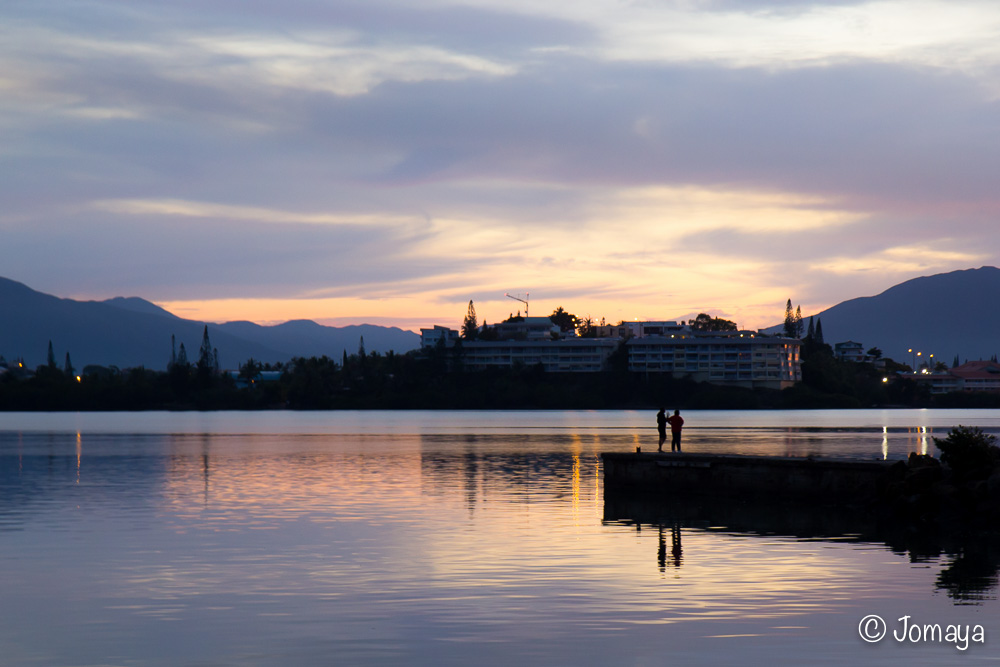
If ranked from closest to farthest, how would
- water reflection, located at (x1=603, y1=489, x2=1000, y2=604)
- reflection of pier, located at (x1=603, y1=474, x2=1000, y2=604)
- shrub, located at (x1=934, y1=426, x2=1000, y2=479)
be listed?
water reflection, located at (x1=603, y1=489, x2=1000, y2=604), reflection of pier, located at (x1=603, y1=474, x2=1000, y2=604), shrub, located at (x1=934, y1=426, x2=1000, y2=479)

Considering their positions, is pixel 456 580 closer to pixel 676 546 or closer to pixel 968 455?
pixel 676 546

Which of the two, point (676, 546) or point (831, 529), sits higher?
point (676, 546)

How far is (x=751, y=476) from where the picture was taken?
44.7 meters

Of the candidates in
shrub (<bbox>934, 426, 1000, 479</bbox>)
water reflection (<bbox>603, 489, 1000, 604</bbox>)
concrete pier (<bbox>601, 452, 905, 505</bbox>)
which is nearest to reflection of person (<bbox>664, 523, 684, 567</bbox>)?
water reflection (<bbox>603, 489, 1000, 604</bbox>)

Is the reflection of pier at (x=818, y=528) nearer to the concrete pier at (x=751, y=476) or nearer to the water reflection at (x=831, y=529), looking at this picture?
the water reflection at (x=831, y=529)

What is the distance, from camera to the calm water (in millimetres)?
17922

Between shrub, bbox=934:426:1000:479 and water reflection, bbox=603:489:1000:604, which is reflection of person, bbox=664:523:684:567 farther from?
shrub, bbox=934:426:1000:479

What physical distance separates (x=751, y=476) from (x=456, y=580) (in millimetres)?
22887

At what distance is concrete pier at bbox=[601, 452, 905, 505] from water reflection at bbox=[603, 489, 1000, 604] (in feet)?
2.53

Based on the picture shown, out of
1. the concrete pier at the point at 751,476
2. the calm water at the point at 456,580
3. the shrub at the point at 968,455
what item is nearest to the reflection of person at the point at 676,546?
the calm water at the point at 456,580

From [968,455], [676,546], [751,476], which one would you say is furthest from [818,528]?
[751,476]

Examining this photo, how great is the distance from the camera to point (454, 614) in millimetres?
20438

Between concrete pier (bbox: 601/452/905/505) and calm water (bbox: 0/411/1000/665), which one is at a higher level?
concrete pier (bbox: 601/452/905/505)

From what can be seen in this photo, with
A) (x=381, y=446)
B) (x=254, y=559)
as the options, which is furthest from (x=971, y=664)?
(x=381, y=446)
